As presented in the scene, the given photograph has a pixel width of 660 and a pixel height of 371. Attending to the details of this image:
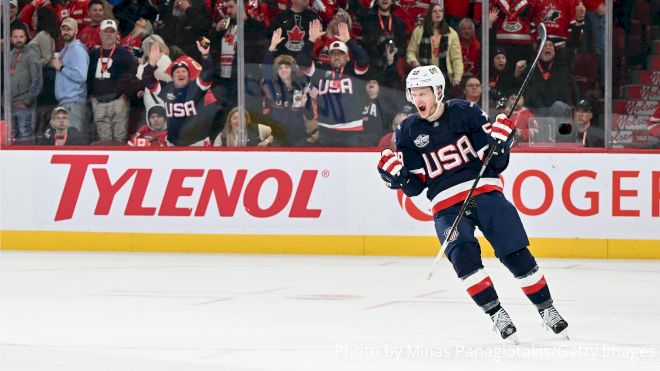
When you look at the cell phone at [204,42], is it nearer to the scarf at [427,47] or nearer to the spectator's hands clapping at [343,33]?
the spectator's hands clapping at [343,33]

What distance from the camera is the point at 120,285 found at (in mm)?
10242

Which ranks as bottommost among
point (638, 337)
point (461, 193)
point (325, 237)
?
point (325, 237)

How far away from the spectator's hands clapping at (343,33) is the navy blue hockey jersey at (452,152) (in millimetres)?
5947

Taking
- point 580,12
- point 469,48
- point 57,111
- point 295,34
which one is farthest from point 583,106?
point 57,111

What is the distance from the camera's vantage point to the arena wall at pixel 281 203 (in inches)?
488

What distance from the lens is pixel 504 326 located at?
6992 millimetres

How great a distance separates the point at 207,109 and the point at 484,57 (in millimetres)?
2645

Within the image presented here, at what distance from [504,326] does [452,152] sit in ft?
3.14

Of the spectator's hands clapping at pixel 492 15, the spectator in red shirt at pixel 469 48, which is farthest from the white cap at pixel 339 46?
the spectator's hands clapping at pixel 492 15

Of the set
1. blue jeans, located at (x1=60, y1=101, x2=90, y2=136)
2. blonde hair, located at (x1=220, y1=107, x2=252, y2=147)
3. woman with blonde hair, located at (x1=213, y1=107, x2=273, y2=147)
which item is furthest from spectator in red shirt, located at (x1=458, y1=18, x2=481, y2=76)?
blue jeans, located at (x1=60, y1=101, x2=90, y2=136)

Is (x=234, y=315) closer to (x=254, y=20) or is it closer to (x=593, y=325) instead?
(x=593, y=325)

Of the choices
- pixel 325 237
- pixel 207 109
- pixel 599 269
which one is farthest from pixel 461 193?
pixel 207 109

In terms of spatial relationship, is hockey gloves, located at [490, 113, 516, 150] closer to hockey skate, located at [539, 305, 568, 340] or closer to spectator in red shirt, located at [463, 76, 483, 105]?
hockey skate, located at [539, 305, 568, 340]

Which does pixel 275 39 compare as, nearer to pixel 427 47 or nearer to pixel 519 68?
pixel 427 47
